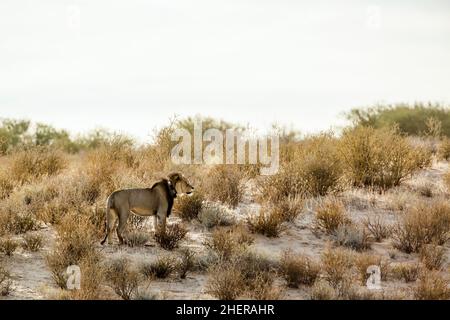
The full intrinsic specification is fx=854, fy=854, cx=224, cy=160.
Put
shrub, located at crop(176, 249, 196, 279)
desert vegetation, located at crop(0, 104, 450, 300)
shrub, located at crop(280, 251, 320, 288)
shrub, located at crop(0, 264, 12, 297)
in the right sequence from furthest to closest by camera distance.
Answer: shrub, located at crop(176, 249, 196, 279), shrub, located at crop(280, 251, 320, 288), desert vegetation, located at crop(0, 104, 450, 300), shrub, located at crop(0, 264, 12, 297)

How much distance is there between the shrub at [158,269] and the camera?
38.1 ft

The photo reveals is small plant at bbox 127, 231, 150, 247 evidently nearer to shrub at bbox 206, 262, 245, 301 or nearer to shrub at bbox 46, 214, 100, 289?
shrub at bbox 46, 214, 100, 289

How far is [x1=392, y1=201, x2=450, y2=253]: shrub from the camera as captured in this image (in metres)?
13.1

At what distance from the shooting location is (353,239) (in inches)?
516

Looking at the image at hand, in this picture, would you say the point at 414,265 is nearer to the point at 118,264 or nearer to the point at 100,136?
the point at 118,264

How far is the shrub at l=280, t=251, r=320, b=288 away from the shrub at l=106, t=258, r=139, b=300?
6.58ft

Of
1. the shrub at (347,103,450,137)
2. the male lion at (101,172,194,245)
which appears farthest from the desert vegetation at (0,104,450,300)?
the shrub at (347,103,450,137)

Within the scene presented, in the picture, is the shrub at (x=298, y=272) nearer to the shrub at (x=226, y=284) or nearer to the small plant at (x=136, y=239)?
the shrub at (x=226, y=284)

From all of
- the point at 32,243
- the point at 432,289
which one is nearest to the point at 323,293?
the point at 432,289

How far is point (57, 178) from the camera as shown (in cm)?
1672

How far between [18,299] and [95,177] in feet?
18.2

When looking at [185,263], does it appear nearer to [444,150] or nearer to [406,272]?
[406,272]
